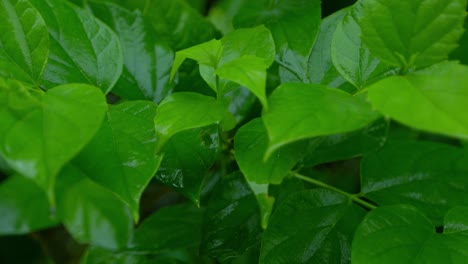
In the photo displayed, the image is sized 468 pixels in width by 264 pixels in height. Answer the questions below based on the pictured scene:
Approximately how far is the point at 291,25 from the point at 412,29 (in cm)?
22

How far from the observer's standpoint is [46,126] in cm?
47

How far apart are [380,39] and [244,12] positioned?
299 mm

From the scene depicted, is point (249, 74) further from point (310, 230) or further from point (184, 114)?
point (310, 230)

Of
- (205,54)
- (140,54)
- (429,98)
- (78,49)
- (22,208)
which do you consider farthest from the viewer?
(22,208)

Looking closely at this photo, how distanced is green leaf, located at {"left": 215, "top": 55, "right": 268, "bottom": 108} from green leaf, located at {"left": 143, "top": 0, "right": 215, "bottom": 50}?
292mm

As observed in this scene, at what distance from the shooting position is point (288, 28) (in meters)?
0.74

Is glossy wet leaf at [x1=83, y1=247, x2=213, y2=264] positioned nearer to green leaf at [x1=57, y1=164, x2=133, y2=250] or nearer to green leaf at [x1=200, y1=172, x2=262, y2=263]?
green leaf at [x1=57, y1=164, x2=133, y2=250]

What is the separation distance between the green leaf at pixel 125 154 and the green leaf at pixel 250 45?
0.10 m

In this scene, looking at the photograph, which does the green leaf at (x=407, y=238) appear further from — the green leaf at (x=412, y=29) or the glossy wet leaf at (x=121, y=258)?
the glossy wet leaf at (x=121, y=258)

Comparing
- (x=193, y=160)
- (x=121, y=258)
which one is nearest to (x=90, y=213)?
(x=121, y=258)

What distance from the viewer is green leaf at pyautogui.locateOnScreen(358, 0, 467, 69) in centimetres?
52

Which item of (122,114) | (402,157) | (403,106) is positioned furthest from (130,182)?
(402,157)

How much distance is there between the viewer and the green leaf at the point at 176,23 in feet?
2.60

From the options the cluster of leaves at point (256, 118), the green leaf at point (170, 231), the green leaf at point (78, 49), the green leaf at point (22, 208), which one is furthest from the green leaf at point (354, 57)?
the green leaf at point (22, 208)
